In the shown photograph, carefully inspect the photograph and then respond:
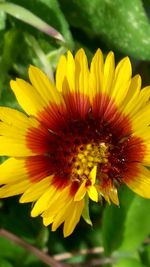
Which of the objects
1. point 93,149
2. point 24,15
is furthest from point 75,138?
point 24,15

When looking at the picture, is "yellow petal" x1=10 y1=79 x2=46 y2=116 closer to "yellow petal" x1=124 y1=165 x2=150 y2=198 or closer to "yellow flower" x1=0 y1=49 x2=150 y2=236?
"yellow flower" x1=0 y1=49 x2=150 y2=236

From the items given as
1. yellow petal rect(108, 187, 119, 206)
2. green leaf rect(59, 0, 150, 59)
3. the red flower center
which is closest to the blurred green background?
green leaf rect(59, 0, 150, 59)

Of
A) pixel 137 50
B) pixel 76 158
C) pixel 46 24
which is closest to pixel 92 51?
pixel 137 50

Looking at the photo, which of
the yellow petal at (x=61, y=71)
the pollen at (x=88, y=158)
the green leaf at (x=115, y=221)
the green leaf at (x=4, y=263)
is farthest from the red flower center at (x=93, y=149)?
the green leaf at (x=4, y=263)

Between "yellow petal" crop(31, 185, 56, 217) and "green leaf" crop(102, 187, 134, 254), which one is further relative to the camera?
"green leaf" crop(102, 187, 134, 254)

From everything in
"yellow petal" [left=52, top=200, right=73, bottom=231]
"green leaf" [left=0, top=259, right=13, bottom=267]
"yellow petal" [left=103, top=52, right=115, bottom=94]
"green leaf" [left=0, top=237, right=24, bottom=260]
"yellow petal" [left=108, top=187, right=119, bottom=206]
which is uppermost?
"yellow petal" [left=103, top=52, right=115, bottom=94]

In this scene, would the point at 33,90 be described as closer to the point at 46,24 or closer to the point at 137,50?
the point at 46,24

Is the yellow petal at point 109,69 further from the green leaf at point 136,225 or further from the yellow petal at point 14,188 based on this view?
the green leaf at point 136,225

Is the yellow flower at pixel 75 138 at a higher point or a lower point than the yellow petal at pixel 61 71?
lower

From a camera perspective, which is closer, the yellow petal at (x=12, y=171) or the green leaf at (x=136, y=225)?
the yellow petal at (x=12, y=171)
